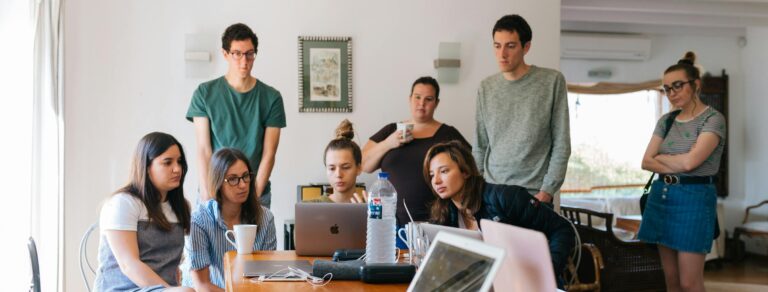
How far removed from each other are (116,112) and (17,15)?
1293mm

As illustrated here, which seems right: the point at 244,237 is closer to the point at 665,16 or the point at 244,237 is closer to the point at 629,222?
the point at 629,222

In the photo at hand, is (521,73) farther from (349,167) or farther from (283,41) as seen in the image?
(283,41)

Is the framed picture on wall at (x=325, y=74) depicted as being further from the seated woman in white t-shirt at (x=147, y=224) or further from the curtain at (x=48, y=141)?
the seated woman in white t-shirt at (x=147, y=224)

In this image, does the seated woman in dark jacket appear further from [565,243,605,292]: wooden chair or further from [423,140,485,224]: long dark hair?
[565,243,605,292]: wooden chair

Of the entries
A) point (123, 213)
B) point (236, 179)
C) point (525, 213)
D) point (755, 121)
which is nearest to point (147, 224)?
point (123, 213)

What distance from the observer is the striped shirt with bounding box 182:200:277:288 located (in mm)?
2812

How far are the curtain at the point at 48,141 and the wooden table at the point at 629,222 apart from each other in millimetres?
5274

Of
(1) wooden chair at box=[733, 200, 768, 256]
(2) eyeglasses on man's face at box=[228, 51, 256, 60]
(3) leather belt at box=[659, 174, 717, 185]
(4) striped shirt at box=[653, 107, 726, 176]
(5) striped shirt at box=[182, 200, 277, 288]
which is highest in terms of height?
(2) eyeglasses on man's face at box=[228, 51, 256, 60]

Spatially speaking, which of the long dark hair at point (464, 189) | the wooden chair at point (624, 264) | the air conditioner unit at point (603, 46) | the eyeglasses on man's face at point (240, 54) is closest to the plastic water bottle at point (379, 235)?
the long dark hair at point (464, 189)

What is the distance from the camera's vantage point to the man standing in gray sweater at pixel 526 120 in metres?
3.46

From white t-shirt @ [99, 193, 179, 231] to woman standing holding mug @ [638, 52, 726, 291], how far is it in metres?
2.71

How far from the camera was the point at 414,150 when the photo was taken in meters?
3.85

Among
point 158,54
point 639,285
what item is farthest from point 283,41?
point 639,285

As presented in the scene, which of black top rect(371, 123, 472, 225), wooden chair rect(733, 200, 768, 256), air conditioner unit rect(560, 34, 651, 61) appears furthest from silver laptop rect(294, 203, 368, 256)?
wooden chair rect(733, 200, 768, 256)
